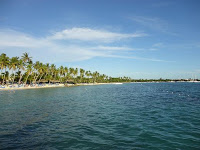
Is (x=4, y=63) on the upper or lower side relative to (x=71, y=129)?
upper

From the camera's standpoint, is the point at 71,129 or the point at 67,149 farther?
the point at 71,129

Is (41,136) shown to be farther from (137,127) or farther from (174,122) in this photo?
(174,122)

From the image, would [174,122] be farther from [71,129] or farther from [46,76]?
[46,76]

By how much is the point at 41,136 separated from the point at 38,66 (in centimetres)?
10716

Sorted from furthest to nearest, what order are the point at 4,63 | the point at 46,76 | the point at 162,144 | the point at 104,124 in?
the point at 46,76 < the point at 4,63 < the point at 104,124 < the point at 162,144

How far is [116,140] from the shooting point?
11609 millimetres

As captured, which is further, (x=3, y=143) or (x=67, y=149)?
(x=3, y=143)

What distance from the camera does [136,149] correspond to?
1001 centimetres

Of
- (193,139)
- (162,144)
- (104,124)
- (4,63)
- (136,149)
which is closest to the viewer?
(136,149)

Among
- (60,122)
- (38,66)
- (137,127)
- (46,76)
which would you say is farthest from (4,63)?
(137,127)

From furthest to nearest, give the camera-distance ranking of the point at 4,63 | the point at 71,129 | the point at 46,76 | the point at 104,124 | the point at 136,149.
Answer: the point at 46,76 < the point at 4,63 < the point at 104,124 < the point at 71,129 < the point at 136,149

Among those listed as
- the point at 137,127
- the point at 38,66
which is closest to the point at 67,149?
the point at 137,127

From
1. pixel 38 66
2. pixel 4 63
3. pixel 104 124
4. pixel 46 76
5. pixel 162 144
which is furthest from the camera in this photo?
pixel 46 76

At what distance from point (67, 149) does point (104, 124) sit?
6.61m
